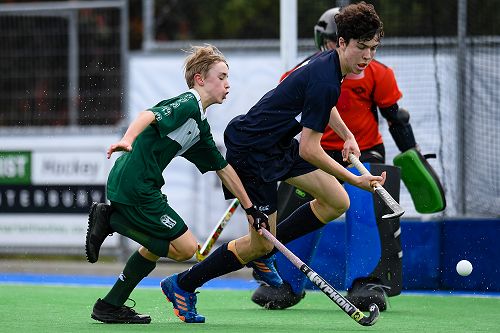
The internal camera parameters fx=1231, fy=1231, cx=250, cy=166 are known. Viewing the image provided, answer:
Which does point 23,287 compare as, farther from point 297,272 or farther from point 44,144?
point 44,144

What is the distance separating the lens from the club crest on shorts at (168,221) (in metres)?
5.70

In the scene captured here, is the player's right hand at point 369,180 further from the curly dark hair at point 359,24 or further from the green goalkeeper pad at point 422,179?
the green goalkeeper pad at point 422,179

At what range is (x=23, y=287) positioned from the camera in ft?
28.0

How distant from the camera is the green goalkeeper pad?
727 cm

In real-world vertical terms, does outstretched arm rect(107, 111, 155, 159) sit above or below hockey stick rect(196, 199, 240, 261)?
above

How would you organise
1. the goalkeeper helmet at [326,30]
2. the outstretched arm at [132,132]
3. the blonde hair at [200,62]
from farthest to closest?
the goalkeeper helmet at [326,30], the blonde hair at [200,62], the outstretched arm at [132,132]

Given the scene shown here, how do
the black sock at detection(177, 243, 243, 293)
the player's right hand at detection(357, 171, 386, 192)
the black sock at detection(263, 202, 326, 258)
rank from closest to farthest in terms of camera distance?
1. the player's right hand at detection(357, 171, 386, 192)
2. the black sock at detection(177, 243, 243, 293)
3. the black sock at detection(263, 202, 326, 258)

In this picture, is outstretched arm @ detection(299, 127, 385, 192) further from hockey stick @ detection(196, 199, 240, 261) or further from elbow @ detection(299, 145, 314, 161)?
hockey stick @ detection(196, 199, 240, 261)

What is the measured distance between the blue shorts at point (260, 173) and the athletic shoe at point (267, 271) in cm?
78

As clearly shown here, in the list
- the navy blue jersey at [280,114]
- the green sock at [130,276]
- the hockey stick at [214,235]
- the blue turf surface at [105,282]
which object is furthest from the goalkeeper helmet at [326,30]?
the blue turf surface at [105,282]

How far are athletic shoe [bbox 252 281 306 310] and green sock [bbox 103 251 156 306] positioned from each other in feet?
3.95

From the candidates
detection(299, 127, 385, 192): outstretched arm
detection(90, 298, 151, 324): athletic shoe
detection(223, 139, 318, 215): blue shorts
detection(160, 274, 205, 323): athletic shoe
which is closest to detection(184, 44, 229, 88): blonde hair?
detection(223, 139, 318, 215): blue shorts

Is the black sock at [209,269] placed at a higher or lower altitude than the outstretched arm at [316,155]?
lower

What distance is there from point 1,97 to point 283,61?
4242mm
